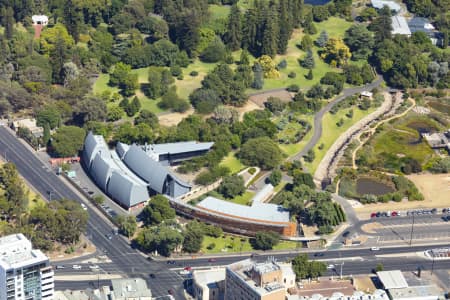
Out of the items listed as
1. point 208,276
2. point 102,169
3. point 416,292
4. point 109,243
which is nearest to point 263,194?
point 102,169

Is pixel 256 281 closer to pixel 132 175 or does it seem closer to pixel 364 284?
pixel 364 284

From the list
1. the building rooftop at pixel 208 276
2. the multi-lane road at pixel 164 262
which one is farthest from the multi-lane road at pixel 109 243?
the building rooftop at pixel 208 276

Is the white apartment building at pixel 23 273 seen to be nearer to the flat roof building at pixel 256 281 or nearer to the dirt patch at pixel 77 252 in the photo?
the flat roof building at pixel 256 281

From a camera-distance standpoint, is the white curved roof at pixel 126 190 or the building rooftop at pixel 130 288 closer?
the building rooftop at pixel 130 288

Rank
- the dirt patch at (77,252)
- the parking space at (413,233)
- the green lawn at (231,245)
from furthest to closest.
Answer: the parking space at (413,233), the green lawn at (231,245), the dirt patch at (77,252)

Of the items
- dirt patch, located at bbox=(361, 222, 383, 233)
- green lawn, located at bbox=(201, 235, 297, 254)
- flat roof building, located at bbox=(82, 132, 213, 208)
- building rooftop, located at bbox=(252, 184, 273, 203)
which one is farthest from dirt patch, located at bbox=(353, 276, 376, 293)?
flat roof building, located at bbox=(82, 132, 213, 208)

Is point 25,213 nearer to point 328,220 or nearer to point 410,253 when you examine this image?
point 328,220

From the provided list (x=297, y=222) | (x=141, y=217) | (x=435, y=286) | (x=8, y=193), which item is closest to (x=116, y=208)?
(x=141, y=217)
